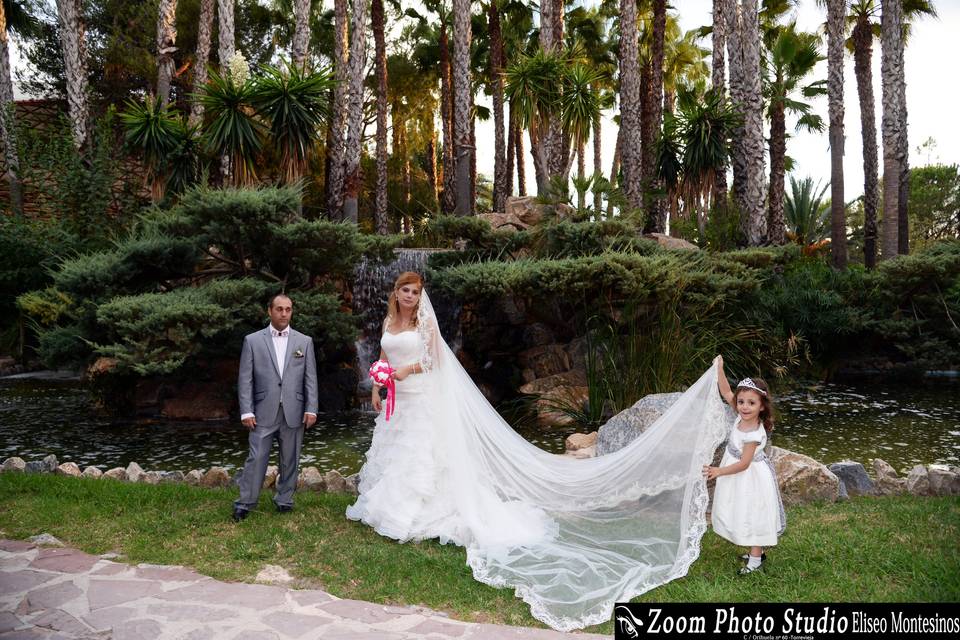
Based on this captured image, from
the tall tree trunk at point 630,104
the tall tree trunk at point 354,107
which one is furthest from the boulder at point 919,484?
the tall tree trunk at point 354,107

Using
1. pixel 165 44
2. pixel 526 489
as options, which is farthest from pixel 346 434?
pixel 165 44

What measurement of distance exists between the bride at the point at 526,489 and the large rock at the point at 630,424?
123 centimetres

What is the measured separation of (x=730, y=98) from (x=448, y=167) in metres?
13.6

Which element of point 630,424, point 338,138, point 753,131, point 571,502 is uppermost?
point 338,138

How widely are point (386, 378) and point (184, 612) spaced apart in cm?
242

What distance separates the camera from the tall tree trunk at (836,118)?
19.8 metres

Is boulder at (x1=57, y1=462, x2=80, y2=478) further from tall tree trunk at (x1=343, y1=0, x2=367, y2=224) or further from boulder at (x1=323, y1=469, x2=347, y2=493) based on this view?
tall tree trunk at (x1=343, y1=0, x2=367, y2=224)

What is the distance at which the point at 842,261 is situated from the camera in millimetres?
19688

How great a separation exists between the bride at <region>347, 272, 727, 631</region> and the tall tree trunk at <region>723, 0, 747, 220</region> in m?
13.9

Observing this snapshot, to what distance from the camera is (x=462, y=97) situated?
19.5 metres

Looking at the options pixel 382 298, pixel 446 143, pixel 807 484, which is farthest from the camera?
pixel 446 143

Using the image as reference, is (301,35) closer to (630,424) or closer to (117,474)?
(117,474)

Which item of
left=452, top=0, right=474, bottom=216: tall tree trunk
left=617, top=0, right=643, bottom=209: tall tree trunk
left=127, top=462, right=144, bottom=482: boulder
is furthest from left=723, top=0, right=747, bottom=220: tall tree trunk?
left=127, top=462, right=144, bottom=482: boulder

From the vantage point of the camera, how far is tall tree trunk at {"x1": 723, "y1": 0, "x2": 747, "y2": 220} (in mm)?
18078
